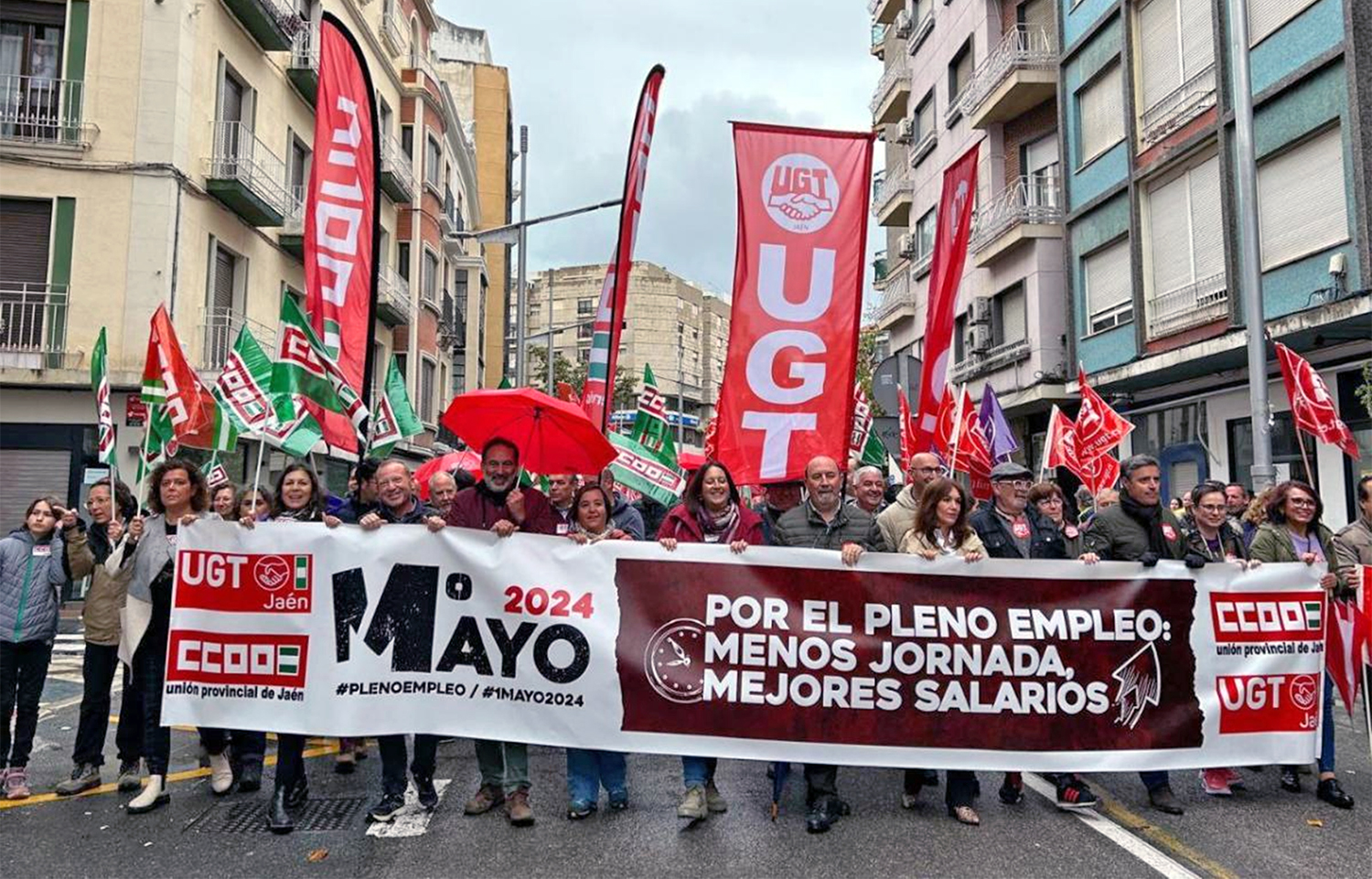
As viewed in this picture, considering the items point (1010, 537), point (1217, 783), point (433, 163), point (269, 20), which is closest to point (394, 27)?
point (433, 163)

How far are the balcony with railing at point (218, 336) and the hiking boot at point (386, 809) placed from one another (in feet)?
48.9

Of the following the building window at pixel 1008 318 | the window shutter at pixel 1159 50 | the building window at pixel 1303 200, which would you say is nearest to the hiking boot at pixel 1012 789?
the building window at pixel 1303 200

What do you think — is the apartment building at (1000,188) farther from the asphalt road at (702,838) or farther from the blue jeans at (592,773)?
the blue jeans at (592,773)

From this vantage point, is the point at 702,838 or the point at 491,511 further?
the point at 491,511

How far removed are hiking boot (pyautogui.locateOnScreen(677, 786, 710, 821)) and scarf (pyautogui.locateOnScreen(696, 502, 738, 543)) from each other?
4.38 feet

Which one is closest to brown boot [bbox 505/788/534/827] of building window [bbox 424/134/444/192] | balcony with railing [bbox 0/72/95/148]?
balcony with railing [bbox 0/72/95/148]

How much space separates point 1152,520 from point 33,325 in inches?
686

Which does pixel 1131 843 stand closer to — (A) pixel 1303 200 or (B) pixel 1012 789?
(B) pixel 1012 789

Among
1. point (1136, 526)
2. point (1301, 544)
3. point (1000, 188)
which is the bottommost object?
point (1301, 544)

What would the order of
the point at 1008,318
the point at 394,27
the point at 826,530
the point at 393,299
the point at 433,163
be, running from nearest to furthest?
the point at 826,530 < the point at 1008,318 < the point at 393,299 < the point at 394,27 < the point at 433,163

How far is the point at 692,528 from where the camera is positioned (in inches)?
228

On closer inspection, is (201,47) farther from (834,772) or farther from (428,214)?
(834,772)

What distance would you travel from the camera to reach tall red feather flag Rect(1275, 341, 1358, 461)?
8242 millimetres

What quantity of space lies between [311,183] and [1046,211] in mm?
18016
